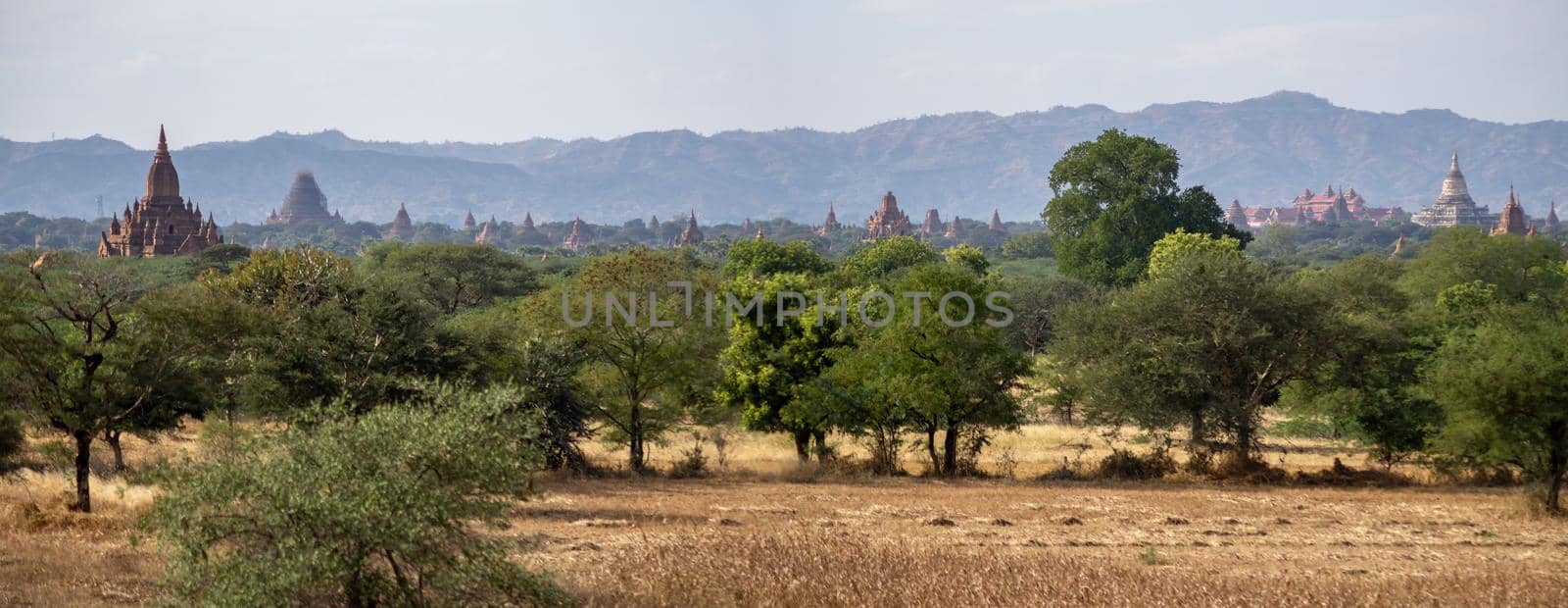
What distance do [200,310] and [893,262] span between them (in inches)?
2013

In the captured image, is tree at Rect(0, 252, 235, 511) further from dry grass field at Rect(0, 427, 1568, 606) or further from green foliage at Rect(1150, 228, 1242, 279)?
green foliage at Rect(1150, 228, 1242, 279)

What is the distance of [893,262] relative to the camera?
7119 cm

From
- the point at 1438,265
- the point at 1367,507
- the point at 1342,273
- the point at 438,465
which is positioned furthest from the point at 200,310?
the point at 1438,265

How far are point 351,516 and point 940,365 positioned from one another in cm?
1979

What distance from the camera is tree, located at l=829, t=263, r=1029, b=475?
97.7 feet

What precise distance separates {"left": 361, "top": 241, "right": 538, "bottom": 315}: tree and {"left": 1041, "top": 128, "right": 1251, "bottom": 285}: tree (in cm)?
2907

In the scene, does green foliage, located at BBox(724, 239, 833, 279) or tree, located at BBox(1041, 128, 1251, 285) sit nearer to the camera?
green foliage, located at BBox(724, 239, 833, 279)

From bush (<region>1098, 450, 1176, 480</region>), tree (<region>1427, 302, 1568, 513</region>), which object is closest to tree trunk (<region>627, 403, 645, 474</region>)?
bush (<region>1098, 450, 1176, 480</region>)

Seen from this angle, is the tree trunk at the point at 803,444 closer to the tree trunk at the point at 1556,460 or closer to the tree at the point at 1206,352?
the tree at the point at 1206,352

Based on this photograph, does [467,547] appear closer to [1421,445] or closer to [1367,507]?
[1367,507]

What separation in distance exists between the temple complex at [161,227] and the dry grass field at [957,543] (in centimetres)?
9432

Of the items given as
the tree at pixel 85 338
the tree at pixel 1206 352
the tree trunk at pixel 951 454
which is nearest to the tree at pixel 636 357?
the tree trunk at pixel 951 454

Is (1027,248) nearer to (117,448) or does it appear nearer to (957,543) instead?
(117,448)

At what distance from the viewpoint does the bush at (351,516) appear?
1220cm
